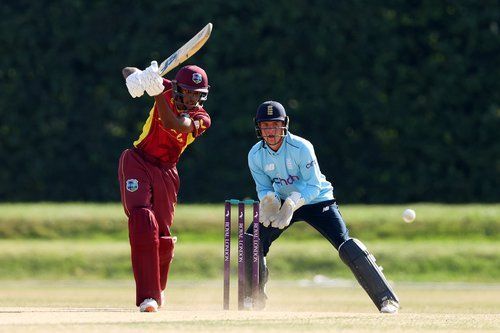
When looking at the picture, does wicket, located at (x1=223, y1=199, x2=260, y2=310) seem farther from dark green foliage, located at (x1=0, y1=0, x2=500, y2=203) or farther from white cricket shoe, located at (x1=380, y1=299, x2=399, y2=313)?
dark green foliage, located at (x1=0, y1=0, x2=500, y2=203)

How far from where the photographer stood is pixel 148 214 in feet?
30.1

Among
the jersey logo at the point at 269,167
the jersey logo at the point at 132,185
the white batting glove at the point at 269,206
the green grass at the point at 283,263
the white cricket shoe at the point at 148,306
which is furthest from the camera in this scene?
the green grass at the point at 283,263

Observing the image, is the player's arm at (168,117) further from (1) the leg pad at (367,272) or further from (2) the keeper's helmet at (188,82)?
(1) the leg pad at (367,272)

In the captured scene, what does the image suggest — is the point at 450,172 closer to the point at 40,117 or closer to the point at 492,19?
the point at 492,19

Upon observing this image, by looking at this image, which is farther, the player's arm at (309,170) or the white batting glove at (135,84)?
the player's arm at (309,170)

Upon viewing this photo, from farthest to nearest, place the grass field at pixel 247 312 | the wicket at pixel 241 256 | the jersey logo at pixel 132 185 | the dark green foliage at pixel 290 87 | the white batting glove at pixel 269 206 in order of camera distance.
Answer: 1. the dark green foliage at pixel 290 87
2. the white batting glove at pixel 269 206
3. the wicket at pixel 241 256
4. the jersey logo at pixel 132 185
5. the grass field at pixel 247 312

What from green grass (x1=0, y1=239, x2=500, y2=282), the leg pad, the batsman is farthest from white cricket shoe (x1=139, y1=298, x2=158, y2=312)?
green grass (x1=0, y1=239, x2=500, y2=282)

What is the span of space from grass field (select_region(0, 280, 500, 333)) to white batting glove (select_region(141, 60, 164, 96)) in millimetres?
1333

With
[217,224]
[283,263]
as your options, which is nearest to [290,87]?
[217,224]

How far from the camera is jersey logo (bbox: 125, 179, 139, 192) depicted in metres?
9.25

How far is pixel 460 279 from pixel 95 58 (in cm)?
526

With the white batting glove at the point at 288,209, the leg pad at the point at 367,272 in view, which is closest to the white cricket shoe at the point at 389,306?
the leg pad at the point at 367,272

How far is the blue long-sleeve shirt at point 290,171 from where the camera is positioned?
31.7 feet

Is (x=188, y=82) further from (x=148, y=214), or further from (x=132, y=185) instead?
(x=148, y=214)
